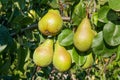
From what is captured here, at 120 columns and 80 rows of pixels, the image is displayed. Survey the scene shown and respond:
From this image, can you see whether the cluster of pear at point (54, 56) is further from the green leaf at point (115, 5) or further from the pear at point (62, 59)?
the green leaf at point (115, 5)

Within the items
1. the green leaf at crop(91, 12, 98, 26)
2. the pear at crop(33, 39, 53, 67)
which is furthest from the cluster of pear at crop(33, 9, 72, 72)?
the green leaf at crop(91, 12, 98, 26)

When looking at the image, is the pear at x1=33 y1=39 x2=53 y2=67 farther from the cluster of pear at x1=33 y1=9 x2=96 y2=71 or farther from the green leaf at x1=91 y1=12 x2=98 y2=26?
the green leaf at x1=91 y1=12 x2=98 y2=26

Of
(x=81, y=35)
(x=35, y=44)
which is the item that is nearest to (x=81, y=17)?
(x=81, y=35)

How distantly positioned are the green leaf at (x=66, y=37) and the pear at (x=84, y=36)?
0.04 meters

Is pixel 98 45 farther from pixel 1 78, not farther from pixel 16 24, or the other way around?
pixel 1 78

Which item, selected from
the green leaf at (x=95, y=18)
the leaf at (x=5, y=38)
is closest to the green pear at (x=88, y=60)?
the green leaf at (x=95, y=18)

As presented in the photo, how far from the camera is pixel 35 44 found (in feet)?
5.79

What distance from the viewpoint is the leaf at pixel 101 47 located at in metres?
1.11

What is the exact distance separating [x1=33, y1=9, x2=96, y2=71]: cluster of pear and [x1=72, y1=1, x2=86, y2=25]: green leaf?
2 cm

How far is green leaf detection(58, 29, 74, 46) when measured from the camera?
1.19m

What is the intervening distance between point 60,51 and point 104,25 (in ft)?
0.58

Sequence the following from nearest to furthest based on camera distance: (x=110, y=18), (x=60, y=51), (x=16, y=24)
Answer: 1. (x=110, y=18)
2. (x=60, y=51)
3. (x=16, y=24)

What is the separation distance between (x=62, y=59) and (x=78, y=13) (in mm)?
155

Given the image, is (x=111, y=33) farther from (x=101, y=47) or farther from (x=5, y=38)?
(x=5, y=38)
